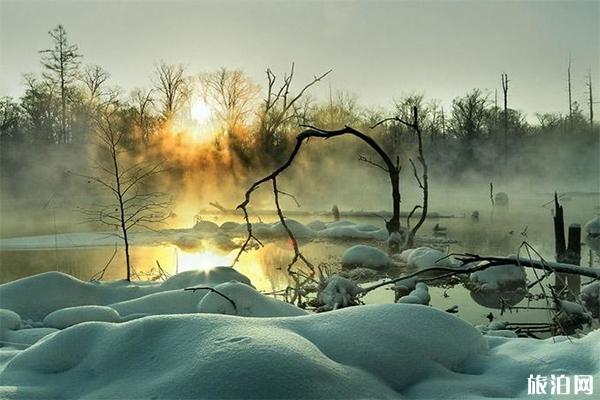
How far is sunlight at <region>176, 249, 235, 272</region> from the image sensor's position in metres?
12.6

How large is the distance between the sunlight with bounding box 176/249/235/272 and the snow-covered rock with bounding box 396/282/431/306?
5.15 meters

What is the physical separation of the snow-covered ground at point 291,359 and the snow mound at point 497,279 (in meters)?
6.12

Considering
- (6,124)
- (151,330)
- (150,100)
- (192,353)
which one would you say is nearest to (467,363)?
(192,353)

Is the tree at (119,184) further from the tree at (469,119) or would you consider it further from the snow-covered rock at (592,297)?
the tree at (469,119)

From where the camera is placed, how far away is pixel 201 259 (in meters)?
13.6

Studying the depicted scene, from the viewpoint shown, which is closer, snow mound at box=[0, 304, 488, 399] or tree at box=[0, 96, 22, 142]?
snow mound at box=[0, 304, 488, 399]

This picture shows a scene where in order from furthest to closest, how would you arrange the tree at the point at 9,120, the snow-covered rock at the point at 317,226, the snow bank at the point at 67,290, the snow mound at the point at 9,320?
the tree at the point at 9,120 < the snow-covered rock at the point at 317,226 < the snow bank at the point at 67,290 < the snow mound at the point at 9,320

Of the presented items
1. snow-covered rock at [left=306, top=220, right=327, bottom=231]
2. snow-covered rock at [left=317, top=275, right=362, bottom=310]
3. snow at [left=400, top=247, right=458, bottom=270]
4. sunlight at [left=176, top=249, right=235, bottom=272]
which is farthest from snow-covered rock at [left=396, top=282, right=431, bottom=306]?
snow-covered rock at [left=306, top=220, right=327, bottom=231]

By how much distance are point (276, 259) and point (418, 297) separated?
5484mm

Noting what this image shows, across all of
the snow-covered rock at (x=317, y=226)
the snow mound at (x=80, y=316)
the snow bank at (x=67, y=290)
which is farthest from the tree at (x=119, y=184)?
the snow-covered rock at (x=317, y=226)

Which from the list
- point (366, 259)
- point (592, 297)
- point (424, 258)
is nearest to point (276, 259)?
point (366, 259)

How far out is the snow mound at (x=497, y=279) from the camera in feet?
31.5

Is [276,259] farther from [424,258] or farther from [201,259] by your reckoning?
[424,258]

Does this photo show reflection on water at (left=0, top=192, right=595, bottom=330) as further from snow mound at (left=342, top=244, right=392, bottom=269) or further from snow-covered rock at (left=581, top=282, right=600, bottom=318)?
snow-covered rock at (left=581, top=282, right=600, bottom=318)
